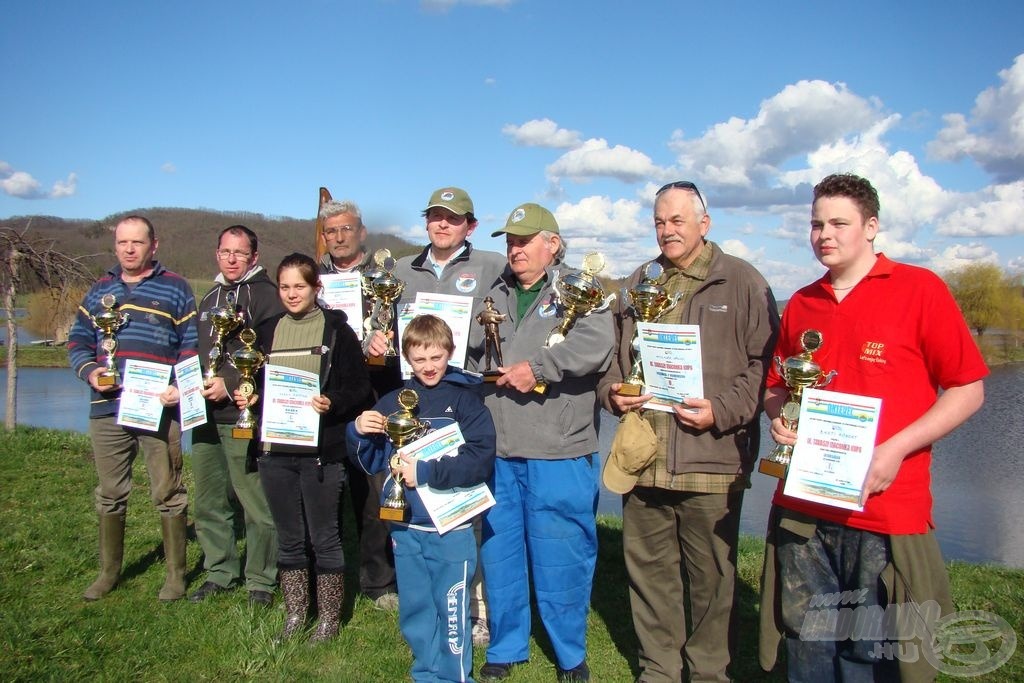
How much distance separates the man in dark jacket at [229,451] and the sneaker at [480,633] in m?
1.49

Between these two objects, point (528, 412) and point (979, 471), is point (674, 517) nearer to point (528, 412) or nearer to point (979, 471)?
point (528, 412)

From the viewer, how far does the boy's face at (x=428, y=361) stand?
379cm

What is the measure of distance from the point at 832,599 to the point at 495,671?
2035mm

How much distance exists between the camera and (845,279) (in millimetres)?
3078

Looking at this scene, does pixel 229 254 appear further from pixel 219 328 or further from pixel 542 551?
pixel 542 551

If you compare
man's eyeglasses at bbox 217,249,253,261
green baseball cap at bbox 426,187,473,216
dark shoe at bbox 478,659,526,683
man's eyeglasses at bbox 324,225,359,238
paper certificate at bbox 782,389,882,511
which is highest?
green baseball cap at bbox 426,187,473,216

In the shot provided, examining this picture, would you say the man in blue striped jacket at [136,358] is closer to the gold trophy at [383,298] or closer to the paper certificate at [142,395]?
the paper certificate at [142,395]

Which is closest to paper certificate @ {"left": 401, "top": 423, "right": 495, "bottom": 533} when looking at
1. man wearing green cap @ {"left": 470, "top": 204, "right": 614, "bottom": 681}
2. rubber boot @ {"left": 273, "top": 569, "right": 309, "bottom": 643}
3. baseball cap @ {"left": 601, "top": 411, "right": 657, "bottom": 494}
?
man wearing green cap @ {"left": 470, "top": 204, "right": 614, "bottom": 681}

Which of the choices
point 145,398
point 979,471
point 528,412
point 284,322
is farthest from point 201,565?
point 979,471

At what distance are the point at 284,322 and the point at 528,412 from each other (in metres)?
1.70

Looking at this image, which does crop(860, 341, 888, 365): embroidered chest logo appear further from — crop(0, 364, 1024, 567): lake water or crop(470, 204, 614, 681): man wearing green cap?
crop(0, 364, 1024, 567): lake water

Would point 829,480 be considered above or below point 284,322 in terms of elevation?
below

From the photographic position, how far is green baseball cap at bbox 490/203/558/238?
4.16 m

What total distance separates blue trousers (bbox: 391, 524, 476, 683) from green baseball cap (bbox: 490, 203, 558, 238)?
171cm
